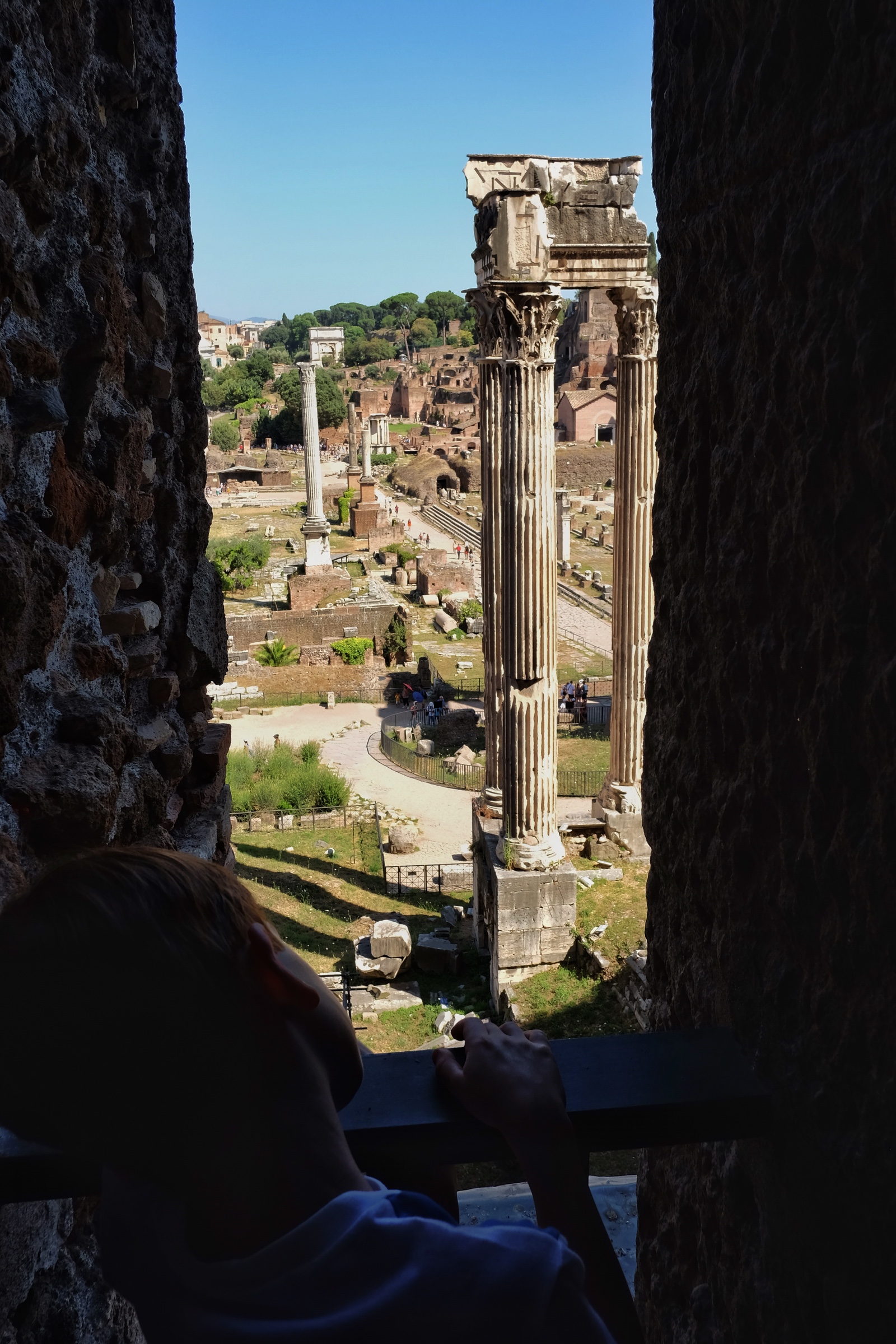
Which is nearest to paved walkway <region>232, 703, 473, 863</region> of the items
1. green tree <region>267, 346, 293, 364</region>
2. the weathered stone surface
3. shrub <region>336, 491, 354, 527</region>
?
the weathered stone surface

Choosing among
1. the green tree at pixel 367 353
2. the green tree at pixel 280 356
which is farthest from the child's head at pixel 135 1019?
the green tree at pixel 280 356

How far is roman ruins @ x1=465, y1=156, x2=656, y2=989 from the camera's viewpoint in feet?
34.0

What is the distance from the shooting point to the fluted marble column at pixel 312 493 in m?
32.0

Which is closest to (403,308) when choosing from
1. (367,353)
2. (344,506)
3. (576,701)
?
(367,353)

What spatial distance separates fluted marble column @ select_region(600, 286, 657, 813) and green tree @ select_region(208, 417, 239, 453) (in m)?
59.7

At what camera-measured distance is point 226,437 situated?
231 ft

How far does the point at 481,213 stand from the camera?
1039cm

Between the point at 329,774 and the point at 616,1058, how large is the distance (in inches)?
653

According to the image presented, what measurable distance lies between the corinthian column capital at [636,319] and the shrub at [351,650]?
14.1m

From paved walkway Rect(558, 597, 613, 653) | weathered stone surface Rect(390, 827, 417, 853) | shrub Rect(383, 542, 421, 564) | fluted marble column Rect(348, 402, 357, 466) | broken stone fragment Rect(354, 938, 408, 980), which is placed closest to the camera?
broken stone fragment Rect(354, 938, 408, 980)

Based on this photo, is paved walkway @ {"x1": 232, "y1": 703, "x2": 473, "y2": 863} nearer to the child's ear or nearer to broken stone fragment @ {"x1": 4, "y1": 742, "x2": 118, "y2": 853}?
broken stone fragment @ {"x1": 4, "y1": 742, "x2": 118, "y2": 853}

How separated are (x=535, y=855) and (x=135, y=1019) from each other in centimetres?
999

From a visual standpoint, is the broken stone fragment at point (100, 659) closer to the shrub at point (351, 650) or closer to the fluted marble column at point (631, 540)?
the fluted marble column at point (631, 540)

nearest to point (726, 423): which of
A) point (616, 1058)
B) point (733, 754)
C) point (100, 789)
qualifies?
point (733, 754)
